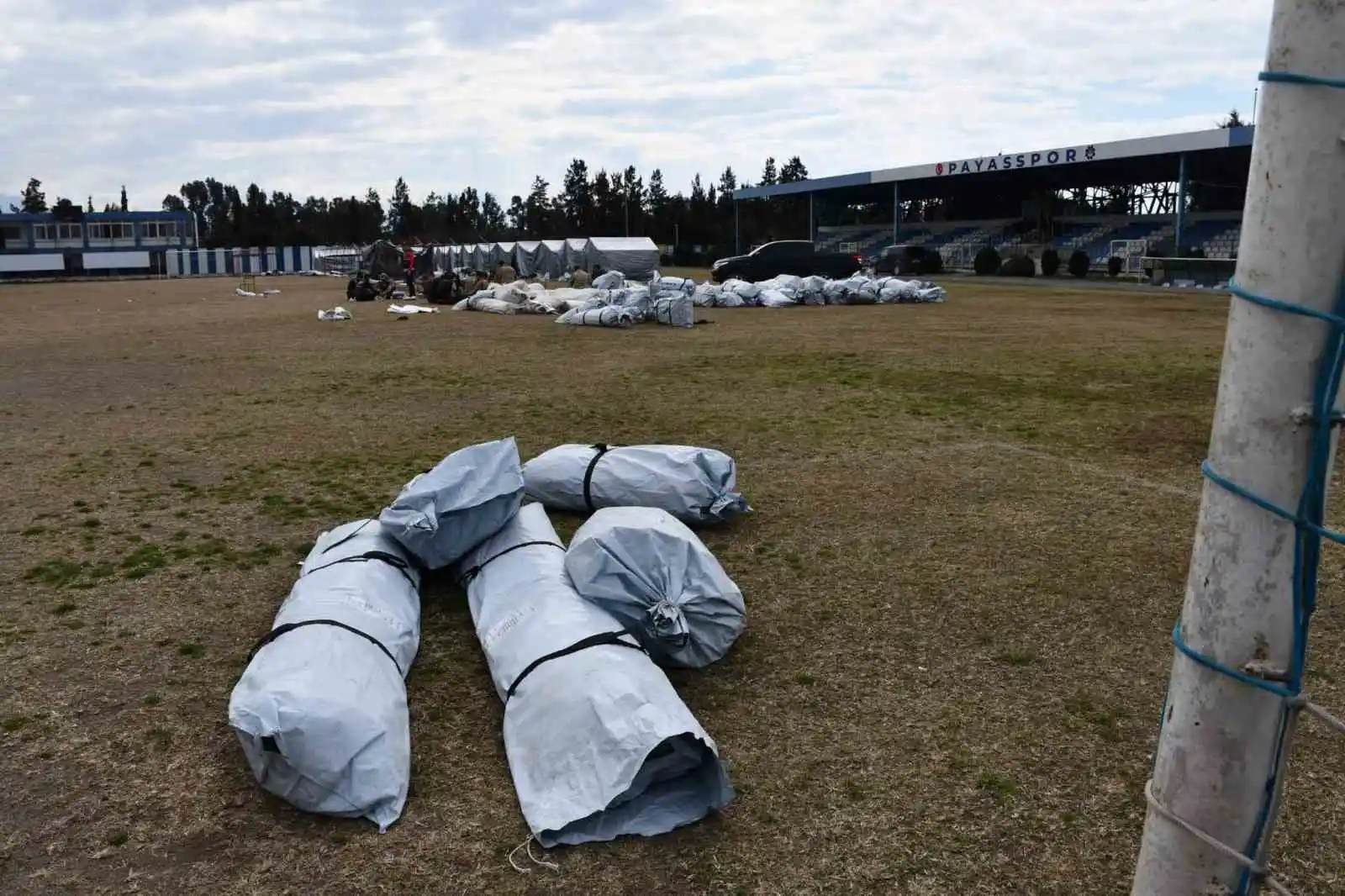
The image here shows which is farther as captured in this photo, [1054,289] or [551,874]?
[1054,289]

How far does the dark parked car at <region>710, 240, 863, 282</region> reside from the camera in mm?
35031

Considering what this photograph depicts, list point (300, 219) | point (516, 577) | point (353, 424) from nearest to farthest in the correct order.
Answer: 1. point (516, 577)
2. point (353, 424)
3. point (300, 219)

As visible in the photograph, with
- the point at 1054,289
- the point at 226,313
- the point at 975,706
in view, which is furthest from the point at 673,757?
the point at 1054,289

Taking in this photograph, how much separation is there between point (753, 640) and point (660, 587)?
2.12 ft

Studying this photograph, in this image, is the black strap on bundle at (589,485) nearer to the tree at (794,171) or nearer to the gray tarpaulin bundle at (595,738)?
the gray tarpaulin bundle at (595,738)

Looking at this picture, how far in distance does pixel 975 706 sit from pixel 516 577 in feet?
6.41

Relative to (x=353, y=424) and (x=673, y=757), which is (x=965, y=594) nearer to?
(x=673, y=757)

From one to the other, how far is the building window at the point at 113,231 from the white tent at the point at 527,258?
4413 cm

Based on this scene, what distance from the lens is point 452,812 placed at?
136 inches

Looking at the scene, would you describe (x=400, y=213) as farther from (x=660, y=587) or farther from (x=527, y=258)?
(x=660, y=587)

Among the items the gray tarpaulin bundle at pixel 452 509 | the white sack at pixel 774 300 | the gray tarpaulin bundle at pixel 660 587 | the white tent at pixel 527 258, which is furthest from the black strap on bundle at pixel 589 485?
the white tent at pixel 527 258

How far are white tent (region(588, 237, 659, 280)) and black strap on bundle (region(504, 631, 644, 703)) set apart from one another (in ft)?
117

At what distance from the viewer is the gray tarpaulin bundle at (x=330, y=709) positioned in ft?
11.2

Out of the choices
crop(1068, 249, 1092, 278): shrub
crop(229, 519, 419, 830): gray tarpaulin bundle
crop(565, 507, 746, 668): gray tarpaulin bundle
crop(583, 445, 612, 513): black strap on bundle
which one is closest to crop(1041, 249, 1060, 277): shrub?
crop(1068, 249, 1092, 278): shrub
